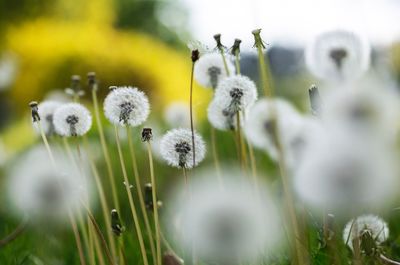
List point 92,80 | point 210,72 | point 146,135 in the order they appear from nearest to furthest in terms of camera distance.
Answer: point 146,135 → point 92,80 → point 210,72

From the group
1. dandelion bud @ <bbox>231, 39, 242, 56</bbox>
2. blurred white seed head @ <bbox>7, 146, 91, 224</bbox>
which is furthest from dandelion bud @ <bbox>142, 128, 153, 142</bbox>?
dandelion bud @ <bbox>231, 39, 242, 56</bbox>

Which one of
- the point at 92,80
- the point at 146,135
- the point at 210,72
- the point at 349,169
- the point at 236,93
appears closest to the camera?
the point at 349,169

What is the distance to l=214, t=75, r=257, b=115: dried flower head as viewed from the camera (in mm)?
1545

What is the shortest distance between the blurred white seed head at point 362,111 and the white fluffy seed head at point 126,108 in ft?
1.86

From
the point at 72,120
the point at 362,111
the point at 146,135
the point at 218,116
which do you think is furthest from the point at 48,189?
the point at 362,111

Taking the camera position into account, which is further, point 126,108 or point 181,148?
point 126,108

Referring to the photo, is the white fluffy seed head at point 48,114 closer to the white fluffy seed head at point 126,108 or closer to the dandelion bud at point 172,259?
the white fluffy seed head at point 126,108

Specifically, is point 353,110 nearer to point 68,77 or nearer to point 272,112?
point 272,112

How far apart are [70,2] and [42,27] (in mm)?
2439

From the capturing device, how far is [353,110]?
1.01 m

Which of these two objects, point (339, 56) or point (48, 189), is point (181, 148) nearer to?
point (48, 189)

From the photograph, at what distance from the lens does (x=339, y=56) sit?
181 centimetres

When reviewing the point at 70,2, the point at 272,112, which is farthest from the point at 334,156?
the point at 70,2

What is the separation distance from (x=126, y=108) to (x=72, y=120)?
5.8 inches
